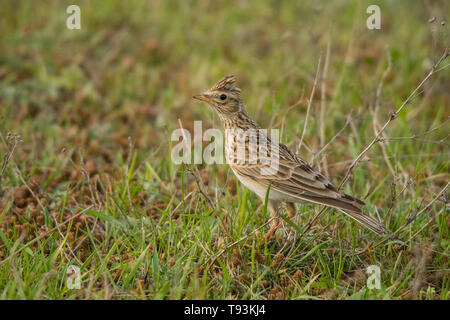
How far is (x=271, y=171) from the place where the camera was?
451 centimetres

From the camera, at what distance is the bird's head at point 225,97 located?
4.84 metres

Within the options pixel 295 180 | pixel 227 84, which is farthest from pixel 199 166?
pixel 295 180

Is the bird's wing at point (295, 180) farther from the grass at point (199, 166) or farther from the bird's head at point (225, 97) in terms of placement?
the bird's head at point (225, 97)

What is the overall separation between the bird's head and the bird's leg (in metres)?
0.90

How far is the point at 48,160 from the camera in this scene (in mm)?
5746

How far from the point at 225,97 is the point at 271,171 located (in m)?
0.82

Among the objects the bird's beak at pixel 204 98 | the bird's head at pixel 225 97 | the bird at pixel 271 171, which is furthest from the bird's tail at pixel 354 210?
the bird's beak at pixel 204 98

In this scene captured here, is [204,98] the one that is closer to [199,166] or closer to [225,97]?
[225,97]

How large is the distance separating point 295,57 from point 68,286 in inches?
220

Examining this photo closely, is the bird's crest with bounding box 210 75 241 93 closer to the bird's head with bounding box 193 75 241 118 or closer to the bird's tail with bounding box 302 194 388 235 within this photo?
the bird's head with bounding box 193 75 241 118

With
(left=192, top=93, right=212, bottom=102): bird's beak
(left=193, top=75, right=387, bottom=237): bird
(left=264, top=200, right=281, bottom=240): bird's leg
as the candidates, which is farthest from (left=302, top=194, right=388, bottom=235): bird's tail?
(left=192, top=93, right=212, bottom=102): bird's beak

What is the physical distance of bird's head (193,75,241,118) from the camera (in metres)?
4.84
